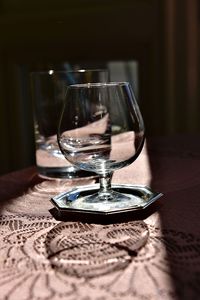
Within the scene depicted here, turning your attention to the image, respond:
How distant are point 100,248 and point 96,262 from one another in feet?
0.11

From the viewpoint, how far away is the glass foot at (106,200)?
57cm

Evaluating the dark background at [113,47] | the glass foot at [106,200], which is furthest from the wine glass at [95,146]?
the dark background at [113,47]

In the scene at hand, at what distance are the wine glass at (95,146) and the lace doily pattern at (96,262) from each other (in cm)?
7

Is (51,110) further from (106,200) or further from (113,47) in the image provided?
(113,47)

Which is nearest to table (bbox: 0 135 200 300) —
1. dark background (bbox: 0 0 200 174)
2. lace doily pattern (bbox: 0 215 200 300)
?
lace doily pattern (bbox: 0 215 200 300)

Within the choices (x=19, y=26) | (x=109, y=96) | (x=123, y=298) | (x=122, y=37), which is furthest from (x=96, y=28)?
(x=123, y=298)

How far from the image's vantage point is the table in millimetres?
395

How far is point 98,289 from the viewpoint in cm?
39

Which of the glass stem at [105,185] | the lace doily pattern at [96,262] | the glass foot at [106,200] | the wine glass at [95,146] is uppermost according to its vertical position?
the wine glass at [95,146]

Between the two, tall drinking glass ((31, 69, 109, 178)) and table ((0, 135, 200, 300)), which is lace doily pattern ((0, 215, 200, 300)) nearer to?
table ((0, 135, 200, 300))

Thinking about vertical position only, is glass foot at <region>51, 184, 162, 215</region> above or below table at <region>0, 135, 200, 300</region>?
above

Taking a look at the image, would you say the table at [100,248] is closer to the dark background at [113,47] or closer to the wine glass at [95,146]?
the wine glass at [95,146]

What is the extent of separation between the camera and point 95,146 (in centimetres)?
66

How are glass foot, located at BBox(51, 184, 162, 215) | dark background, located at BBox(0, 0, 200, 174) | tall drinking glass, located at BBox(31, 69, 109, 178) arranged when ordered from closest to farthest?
glass foot, located at BBox(51, 184, 162, 215) < tall drinking glass, located at BBox(31, 69, 109, 178) < dark background, located at BBox(0, 0, 200, 174)
